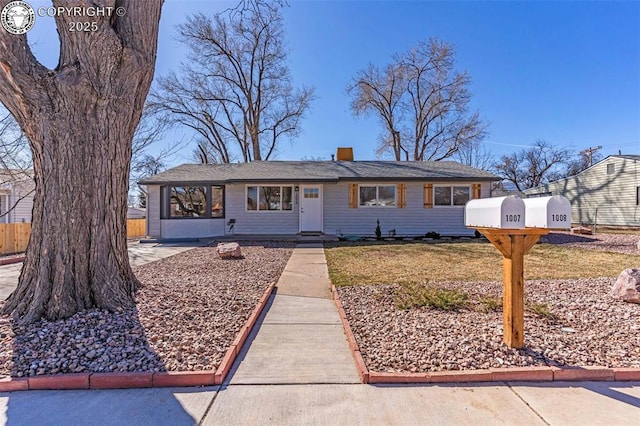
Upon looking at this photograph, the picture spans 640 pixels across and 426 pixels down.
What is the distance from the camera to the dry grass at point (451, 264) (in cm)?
595

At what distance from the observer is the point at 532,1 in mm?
9180

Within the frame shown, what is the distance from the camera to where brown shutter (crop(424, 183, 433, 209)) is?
13242mm

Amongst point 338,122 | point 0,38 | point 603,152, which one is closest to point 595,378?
point 0,38

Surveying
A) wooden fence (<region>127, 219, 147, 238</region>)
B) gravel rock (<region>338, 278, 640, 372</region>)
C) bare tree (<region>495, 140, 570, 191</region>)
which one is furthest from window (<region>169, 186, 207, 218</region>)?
bare tree (<region>495, 140, 570, 191</region>)

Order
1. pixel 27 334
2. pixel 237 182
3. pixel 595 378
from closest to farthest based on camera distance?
1. pixel 595 378
2. pixel 27 334
3. pixel 237 182

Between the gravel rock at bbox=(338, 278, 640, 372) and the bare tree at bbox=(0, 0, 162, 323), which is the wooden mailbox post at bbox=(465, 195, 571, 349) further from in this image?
the bare tree at bbox=(0, 0, 162, 323)

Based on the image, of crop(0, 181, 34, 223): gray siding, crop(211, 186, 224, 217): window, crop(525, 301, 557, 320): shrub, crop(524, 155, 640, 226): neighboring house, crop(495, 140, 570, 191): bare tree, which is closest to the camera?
crop(525, 301, 557, 320): shrub

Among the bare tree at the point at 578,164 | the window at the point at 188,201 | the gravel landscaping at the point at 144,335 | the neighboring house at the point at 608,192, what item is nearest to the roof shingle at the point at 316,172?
the window at the point at 188,201

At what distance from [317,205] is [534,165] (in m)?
34.9

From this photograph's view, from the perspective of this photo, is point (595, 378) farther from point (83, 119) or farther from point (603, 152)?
point (603, 152)

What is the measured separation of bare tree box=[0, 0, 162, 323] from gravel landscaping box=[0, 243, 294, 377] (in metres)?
0.32

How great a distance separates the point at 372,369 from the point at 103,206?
370cm

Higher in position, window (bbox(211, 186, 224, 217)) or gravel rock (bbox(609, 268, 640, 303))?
window (bbox(211, 186, 224, 217))

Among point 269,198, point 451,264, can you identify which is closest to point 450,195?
point 451,264
